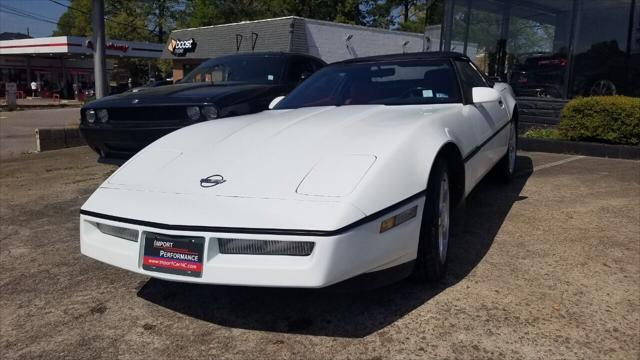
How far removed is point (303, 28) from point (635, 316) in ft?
72.7

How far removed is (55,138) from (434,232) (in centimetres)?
928

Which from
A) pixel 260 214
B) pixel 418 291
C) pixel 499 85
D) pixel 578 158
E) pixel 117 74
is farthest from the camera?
pixel 117 74

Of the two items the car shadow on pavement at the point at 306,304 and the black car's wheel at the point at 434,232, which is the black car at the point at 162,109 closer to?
the car shadow on pavement at the point at 306,304

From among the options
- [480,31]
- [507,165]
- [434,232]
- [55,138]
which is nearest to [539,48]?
[480,31]

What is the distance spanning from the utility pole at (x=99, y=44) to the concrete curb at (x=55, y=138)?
0.89 meters

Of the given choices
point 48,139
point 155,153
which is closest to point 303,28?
point 48,139

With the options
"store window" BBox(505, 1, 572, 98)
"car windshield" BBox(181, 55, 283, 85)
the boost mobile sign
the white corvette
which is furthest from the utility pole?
the boost mobile sign

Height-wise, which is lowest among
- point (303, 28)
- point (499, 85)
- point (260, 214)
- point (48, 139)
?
point (48, 139)

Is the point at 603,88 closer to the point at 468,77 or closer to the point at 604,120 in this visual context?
the point at 604,120

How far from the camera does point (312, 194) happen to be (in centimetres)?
229

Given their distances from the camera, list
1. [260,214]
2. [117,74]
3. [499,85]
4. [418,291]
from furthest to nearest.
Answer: [117,74], [499,85], [418,291], [260,214]

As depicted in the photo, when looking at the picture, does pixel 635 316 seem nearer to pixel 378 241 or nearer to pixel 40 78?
pixel 378 241

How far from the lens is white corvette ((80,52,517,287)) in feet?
7.22

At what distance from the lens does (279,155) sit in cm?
266
